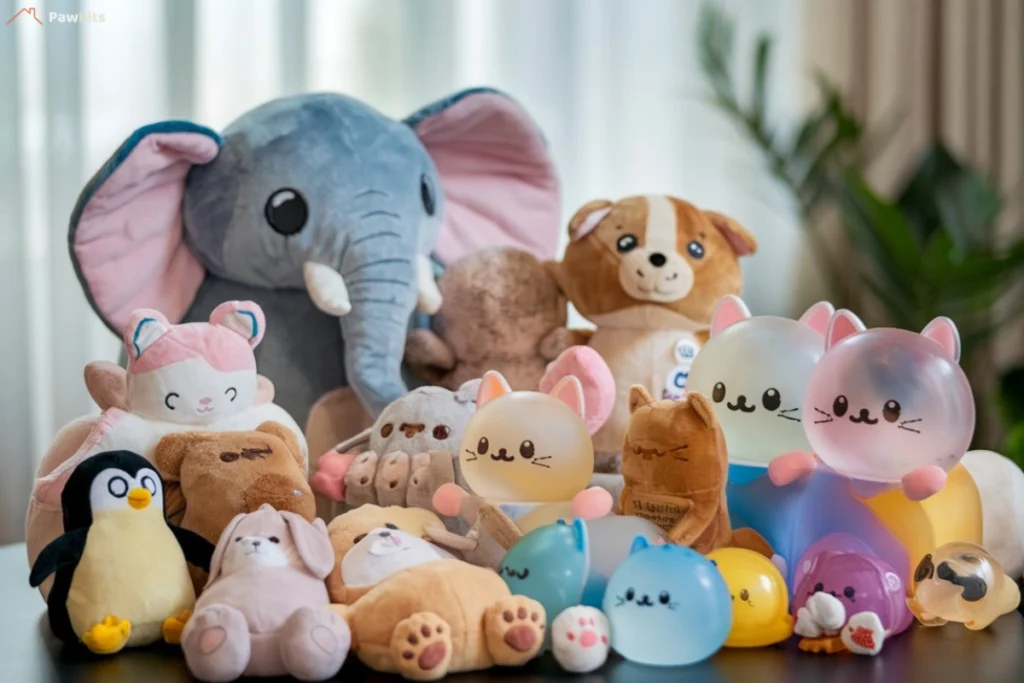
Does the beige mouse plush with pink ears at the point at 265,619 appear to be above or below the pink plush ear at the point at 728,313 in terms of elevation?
below

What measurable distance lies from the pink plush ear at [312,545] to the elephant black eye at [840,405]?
0.44 m

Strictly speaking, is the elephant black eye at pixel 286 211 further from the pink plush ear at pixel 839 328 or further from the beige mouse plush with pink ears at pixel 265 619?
→ the pink plush ear at pixel 839 328

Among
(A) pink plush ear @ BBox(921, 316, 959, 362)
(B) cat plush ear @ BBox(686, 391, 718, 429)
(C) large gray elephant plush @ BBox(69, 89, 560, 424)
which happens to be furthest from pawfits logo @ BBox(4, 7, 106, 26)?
(A) pink plush ear @ BBox(921, 316, 959, 362)

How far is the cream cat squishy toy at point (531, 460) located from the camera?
1.02 meters

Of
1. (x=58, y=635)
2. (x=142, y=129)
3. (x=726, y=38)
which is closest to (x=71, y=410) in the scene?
(x=142, y=129)

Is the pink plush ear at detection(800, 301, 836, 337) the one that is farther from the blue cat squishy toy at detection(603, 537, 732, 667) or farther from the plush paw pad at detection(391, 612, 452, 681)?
the plush paw pad at detection(391, 612, 452, 681)

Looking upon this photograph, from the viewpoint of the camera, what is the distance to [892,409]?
3.17 ft

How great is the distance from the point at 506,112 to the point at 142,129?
0.50 m

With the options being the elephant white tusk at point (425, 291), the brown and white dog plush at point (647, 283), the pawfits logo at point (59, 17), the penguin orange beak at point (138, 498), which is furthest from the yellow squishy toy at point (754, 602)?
the pawfits logo at point (59, 17)

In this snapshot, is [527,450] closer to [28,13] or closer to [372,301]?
[372,301]

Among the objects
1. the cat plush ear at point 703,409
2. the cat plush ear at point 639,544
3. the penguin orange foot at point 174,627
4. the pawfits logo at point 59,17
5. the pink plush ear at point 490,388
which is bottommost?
the penguin orange foot at point 174,627

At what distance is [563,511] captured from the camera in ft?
3.36

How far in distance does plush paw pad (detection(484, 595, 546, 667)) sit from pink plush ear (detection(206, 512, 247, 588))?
23 centimetres

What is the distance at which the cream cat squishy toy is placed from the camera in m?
1.02
